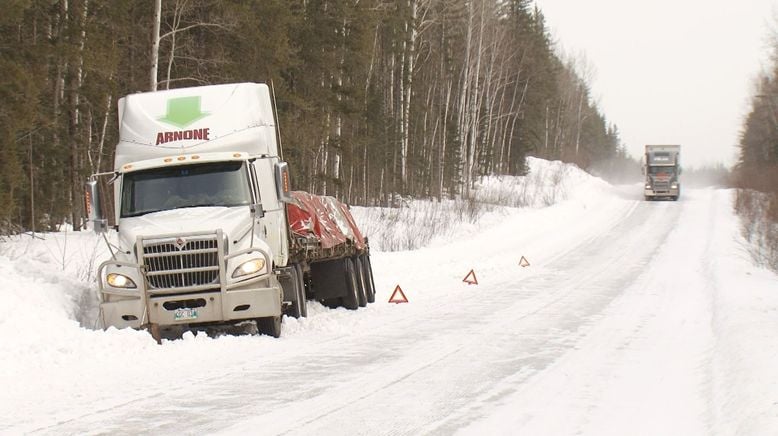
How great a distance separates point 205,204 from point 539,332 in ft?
17.1

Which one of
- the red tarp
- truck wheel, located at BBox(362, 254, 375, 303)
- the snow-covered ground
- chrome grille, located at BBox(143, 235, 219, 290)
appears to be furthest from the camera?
truck wheel, located at BBox(362, 254, 375, 303)

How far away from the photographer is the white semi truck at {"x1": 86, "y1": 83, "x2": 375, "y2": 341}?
1071cm

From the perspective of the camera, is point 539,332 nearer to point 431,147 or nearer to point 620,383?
point 620,383

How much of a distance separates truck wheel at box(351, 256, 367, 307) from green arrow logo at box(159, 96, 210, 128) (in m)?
4.90

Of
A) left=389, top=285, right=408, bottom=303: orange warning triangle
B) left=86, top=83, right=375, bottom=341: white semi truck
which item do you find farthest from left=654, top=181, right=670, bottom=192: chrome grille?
left=86, top=83, right=375, bottom=341: white semi truck

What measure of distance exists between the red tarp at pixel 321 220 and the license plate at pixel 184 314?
3.16m

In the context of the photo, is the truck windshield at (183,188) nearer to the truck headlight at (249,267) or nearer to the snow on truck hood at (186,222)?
the snow on truck hood at (186,222)

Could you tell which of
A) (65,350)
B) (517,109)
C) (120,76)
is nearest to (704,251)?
(120,76)

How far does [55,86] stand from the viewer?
886 inches

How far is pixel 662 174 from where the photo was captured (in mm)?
53969

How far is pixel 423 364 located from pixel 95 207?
5.07m

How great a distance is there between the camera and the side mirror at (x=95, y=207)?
1104cm

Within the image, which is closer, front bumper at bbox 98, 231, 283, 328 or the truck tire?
front bumper at bbox 98, 231, 283, 328

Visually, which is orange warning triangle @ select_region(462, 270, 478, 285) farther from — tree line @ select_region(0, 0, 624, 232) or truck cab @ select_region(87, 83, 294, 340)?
tree line @ select_region(0, 0, 624, 232)
